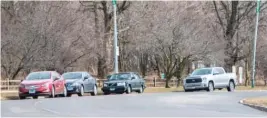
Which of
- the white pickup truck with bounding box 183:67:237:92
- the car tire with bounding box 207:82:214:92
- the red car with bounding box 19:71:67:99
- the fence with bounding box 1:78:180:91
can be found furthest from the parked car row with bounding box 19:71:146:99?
the fence with bounding box 1:78:180:91

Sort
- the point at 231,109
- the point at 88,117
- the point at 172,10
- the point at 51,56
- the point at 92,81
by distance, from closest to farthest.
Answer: the point at 88,117 < the point at 231,109 < the point at 92,81 < the point at 51,56 < the point at 172,10

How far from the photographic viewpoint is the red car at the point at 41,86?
106 feet

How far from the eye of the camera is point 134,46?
56.6 metres

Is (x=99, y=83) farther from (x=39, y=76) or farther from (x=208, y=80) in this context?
(x=39, y=76)

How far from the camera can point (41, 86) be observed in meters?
32.4

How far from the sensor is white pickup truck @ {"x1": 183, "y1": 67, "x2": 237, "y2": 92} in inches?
1550

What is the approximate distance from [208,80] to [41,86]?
11915 millimetres

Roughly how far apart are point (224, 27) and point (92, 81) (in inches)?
1035

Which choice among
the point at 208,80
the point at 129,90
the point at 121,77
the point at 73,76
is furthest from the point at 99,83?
the point at 73,76

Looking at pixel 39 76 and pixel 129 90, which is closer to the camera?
pixel 39 76

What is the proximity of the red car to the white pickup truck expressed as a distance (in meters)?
9.38

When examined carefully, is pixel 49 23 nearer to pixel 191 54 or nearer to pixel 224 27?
pixel 191 54

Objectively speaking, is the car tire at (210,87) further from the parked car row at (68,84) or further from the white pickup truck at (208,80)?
the parked car row at (68,84)

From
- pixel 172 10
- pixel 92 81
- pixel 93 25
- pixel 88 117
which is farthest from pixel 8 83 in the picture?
pixel 88 117
